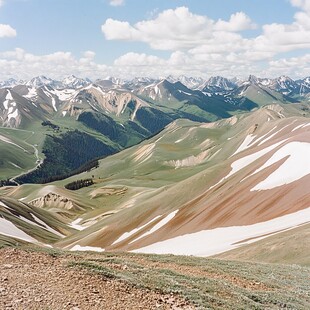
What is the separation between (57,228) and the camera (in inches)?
5984

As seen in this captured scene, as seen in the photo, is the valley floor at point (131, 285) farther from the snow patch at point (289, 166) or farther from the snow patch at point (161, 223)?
the snow patch at point (161, 223)

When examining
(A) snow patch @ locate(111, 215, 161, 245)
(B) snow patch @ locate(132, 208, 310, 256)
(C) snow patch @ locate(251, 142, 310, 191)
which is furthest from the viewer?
(A) snow patch @ locate(111, 215, 161, 245)

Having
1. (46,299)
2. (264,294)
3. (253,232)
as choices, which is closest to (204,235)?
(253,232)

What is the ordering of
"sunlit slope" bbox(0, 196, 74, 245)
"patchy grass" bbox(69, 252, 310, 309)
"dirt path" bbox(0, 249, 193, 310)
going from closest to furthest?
1. "dirt path" bbox(0, 249, 193, 310)
2. "patchy grass" bbox(69, 252, 310, 309)
3. "sunlit slope" bbox(0, 196, 74, 245)

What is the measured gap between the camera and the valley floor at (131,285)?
58.7ft

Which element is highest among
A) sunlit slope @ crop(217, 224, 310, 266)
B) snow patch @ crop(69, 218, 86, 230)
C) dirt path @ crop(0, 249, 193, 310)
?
dirt path @ crop(0, 249, 193, 310)

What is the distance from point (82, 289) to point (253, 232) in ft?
124

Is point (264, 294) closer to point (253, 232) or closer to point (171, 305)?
point (171, 305)

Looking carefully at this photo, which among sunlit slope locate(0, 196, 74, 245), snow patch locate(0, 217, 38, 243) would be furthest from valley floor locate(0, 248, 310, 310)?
snow patch locate(0, 217, 38, 243)

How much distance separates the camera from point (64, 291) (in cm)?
1842

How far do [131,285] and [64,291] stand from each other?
3610 mm

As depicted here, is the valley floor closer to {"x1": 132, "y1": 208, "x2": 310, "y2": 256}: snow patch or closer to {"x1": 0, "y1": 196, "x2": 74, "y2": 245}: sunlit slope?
{"x1": 132, "y1": 208, "x2": 310, "y2": 256}: snow patch

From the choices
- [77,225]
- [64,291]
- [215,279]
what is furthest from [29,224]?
[64,291]

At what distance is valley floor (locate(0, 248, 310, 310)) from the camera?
17906 millimetres
